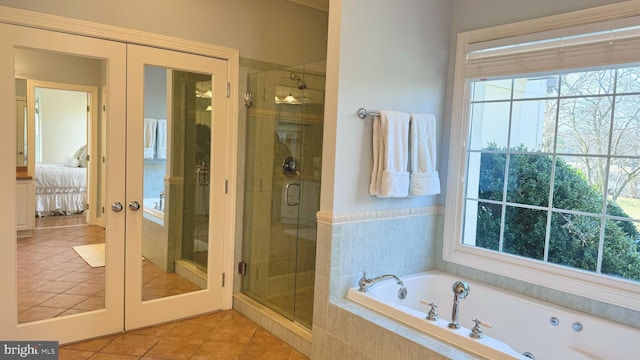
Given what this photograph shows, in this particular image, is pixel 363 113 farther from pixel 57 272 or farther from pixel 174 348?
pixel 57 272

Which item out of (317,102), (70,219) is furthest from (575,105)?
(70,219)

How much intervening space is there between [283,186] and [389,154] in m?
1.04

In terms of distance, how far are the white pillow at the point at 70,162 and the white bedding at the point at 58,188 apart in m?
0.02

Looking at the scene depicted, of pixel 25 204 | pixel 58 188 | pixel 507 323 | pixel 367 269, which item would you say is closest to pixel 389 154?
pixel 367 269

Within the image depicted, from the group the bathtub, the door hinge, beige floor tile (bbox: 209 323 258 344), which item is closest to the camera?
the bathtub

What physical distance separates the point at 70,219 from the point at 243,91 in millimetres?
1528

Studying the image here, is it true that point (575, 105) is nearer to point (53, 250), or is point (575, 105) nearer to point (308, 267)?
point (308, 267)

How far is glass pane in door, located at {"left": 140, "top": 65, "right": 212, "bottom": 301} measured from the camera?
299 centimetres

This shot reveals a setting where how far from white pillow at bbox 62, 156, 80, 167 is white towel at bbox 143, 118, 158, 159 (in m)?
0.43

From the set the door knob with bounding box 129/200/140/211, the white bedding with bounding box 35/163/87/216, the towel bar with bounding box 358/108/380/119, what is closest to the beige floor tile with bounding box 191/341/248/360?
the door knob with bounding box 129/200/140/211

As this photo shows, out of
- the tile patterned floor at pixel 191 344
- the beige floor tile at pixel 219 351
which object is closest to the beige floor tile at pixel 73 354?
the tile patterned floor at pixel 191 344

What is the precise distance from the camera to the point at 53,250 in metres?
2.73

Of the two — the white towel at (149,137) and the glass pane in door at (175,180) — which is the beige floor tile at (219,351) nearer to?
the glass pane in door at (175,180)

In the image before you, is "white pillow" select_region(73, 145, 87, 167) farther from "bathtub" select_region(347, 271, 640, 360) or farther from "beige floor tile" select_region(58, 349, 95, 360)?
"bathtub" select_region(347, 271, 640, 360)
